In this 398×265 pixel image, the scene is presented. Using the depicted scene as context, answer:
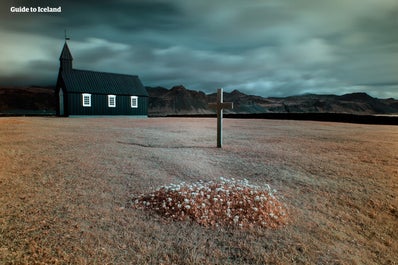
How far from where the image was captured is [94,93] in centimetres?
3928

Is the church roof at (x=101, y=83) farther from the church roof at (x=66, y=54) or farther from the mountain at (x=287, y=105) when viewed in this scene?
Answer: the mountain at (x=287, y=105)

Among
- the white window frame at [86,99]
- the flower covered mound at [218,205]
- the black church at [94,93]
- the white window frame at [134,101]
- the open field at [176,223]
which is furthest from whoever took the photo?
the white window frame at [134,101]

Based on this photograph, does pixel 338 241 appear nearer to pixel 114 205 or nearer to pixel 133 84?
pixel 114 205

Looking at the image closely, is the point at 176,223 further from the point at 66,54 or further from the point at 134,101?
the point at 66,54

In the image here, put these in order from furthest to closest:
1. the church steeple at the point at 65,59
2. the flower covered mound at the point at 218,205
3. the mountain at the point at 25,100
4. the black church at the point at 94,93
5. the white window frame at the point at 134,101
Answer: the mountain at the point at 25,100
the white window frame at the point at 134,101
the church steeple at the point at 65,59
the black church at the point at 94,93
the flower covered mound at the point at 218,205

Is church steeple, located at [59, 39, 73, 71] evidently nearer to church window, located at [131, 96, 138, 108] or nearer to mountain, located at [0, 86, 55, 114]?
church window, located at [131, 96, 138, 108]

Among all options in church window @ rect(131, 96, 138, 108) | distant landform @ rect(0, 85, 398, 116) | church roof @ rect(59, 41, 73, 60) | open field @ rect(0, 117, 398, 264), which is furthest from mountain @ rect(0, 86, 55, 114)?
open field @ rect(0, 117, 398, 264)

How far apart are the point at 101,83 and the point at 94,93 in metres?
2.76

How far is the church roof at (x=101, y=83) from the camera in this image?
38.7 meters

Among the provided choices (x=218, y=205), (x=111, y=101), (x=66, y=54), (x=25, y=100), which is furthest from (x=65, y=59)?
(x=25, y=100)

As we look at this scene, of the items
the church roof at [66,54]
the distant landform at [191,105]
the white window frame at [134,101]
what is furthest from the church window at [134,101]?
the distant landform at [191,105]

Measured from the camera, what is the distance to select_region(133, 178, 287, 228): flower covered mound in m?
5.37

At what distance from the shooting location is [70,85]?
38.1 meters

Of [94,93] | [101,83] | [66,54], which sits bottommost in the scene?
[94,93]
